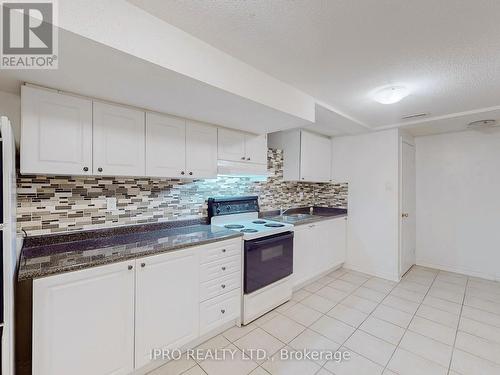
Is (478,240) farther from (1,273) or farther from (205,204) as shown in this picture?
(1,273)

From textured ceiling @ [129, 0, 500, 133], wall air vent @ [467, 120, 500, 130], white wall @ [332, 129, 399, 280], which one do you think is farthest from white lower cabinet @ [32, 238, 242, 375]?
wall air vent @ [467, 120, 500, 130]

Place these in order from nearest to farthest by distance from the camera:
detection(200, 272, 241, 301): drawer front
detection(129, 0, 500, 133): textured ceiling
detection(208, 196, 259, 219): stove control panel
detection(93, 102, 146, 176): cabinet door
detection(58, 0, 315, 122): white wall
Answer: detection(58, 0, 315, 122): white wall → detection(129, 0, 500, 133): textured ceiling → detection(93, 102, 146, 176): cabinet door → detection(200, 272, 241, 301): drawer front → detection(208, 196, 259, 219): stove control panel

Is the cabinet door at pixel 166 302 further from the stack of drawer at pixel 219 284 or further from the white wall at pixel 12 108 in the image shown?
the white wall at pixel 12 108

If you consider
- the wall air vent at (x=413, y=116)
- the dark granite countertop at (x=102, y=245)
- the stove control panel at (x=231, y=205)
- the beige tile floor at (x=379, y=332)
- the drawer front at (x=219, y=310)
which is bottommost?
the beige tile floor at (x=379, y=332)

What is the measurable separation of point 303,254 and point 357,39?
2.40 metres

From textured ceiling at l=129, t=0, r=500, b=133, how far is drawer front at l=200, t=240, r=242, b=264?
59.5 inches

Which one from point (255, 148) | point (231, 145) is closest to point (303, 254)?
point (255, 148)

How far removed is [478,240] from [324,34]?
401 centimetres

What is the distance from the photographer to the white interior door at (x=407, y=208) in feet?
11.6

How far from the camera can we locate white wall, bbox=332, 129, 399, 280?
345cm

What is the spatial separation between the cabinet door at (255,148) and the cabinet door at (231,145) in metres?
0.07

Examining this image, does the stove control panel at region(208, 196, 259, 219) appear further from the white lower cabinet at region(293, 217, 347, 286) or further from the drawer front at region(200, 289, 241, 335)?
the drawer front at region(200, 289, 241, 335)

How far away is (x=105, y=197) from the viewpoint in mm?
1994

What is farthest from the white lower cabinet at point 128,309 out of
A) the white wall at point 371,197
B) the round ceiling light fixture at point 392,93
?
the white wall at point 371,197
